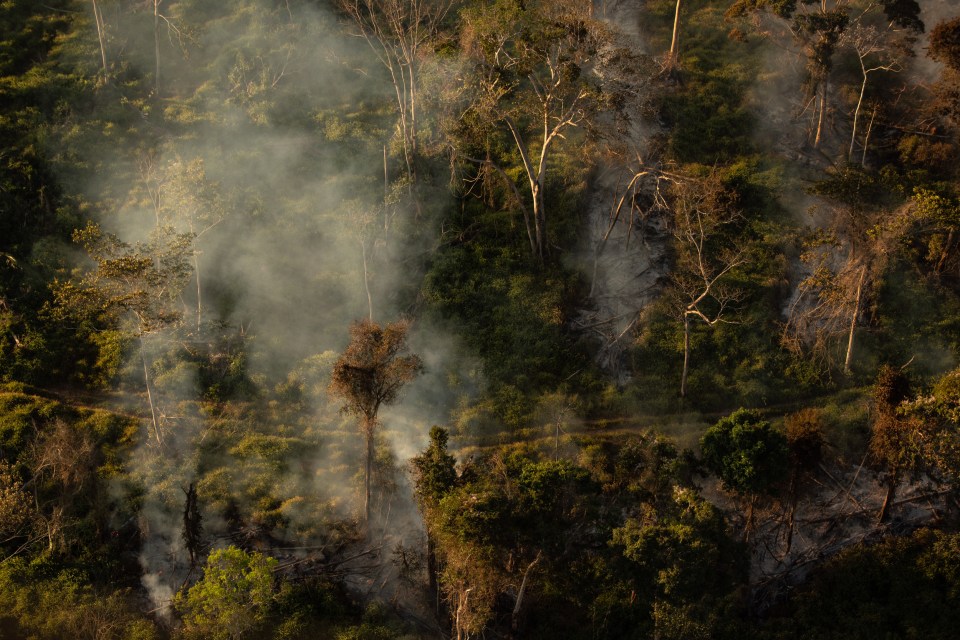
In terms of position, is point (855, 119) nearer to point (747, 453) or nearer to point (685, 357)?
point (685, 357)

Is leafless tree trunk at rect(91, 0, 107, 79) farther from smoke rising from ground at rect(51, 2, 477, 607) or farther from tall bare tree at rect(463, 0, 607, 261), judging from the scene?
tall bare tree at rect(463, 0, 607, 261)

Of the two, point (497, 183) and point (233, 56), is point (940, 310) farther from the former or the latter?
point (233, 56)

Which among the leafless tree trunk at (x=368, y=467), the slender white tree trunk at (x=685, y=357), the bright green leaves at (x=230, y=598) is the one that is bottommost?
the bright green leaves at (x=230, y=598)

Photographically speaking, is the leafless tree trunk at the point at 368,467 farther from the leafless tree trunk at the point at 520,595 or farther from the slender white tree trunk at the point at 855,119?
the slender white tree trunk at the point at 855,119

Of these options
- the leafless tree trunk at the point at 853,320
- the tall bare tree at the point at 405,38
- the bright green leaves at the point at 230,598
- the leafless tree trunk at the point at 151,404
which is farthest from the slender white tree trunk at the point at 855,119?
the leafless tree trunk at the point at 151,404

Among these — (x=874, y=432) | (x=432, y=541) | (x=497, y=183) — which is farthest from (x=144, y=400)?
(x=874, y=432)

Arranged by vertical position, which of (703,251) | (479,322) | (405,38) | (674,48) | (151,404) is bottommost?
(151,404)

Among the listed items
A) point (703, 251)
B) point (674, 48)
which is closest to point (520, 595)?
point (703, 251)

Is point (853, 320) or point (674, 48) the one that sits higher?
point (674, 48)

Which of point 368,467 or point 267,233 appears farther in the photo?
point 267,233
